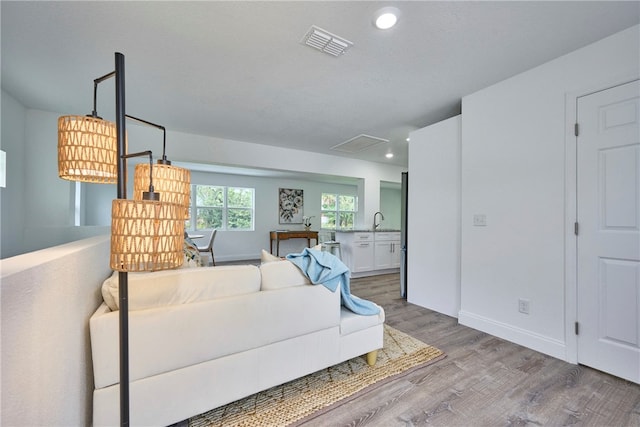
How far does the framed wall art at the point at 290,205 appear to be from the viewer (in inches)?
293

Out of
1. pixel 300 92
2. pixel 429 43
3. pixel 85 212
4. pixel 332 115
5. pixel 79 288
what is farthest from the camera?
pixel 85 212

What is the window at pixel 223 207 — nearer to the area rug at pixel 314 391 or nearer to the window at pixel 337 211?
the window at pixel 337 211

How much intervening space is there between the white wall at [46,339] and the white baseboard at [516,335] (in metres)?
2.94

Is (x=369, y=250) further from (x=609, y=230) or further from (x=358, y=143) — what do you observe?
(x=609, y=230)

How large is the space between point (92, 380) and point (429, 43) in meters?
2.76

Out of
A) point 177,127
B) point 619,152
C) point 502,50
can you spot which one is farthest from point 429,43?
point 177,127

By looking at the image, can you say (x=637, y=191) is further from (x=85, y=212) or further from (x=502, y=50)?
(x=85, y=212)

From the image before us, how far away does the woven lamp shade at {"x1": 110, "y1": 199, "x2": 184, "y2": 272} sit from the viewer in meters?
0.86

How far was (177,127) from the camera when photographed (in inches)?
143

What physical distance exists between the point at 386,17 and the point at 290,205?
6.12 metres

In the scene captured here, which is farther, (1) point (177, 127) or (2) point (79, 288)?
(1) point (177, 127)

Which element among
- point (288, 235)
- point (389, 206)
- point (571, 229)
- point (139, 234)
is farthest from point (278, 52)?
point (389, 206)

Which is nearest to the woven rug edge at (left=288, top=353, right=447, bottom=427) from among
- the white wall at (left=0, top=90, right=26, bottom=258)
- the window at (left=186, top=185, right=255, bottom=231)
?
the white wall at (left=0, top=90, right=26, bottom=258)

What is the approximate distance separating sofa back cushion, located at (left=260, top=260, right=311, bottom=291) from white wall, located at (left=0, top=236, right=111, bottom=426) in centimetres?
83
